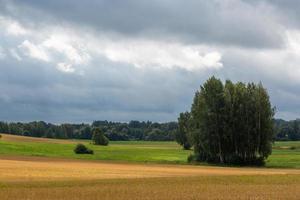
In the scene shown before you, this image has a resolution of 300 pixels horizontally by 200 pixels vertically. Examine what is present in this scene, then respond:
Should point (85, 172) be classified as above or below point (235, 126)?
below

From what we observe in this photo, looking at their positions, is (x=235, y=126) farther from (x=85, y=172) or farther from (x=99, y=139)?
(x=99, y=139)

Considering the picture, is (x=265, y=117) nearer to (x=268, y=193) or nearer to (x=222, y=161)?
(x=222, y=161)

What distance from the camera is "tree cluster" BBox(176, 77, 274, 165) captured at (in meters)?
94.6

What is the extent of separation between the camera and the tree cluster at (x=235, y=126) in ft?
310

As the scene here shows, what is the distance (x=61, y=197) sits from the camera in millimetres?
34000

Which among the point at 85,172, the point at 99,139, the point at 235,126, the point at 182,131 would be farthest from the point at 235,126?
the point at 99,139

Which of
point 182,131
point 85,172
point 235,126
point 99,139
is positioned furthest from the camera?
point 99,139

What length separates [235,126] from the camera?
312 feet

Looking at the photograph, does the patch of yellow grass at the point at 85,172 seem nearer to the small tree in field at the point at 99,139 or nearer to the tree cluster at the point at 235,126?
the tree cluster at the point at 235,126

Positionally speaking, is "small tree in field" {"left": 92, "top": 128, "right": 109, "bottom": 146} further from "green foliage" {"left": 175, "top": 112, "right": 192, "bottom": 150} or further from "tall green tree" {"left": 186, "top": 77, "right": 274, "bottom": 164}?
"tall green tree" {"left": 186, "top": 77, "right": 274, "bottom": 164}

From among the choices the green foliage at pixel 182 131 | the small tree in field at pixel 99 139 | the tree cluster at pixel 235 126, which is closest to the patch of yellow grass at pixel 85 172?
the tree cluster at pixel 235 126

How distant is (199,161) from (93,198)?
63986 millimetres

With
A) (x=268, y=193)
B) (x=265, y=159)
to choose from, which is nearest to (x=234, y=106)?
(x=265, y=159)

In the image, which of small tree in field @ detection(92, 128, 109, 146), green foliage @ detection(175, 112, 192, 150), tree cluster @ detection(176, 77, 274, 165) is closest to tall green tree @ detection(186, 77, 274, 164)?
tree cluster @ detection(176, 77, 274, 165)
